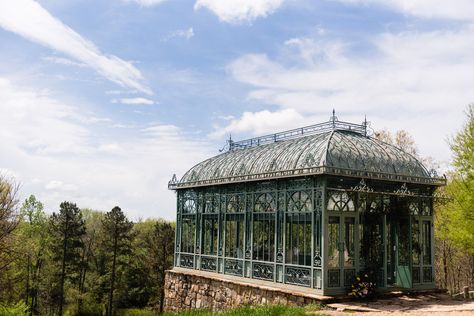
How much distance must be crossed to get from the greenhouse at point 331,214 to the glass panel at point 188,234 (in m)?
3.11

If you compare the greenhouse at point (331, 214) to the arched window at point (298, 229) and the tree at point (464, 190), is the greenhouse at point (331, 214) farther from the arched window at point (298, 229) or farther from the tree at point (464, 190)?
the tree at point (464, 190)

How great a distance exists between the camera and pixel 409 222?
1548 centimetres

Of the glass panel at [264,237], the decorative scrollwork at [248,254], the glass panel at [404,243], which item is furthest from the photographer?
the decorative scrollwork at [248,254]

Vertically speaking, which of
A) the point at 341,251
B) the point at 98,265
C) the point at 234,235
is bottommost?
the point at 98,265

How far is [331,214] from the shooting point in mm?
14188

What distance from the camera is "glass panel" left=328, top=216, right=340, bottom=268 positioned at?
14.0 metres

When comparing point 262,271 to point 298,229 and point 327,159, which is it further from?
point 327,159

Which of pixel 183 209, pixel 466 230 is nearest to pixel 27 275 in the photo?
pixel 183 209

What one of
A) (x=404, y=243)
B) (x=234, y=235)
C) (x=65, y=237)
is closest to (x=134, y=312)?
(x=65, y=237)

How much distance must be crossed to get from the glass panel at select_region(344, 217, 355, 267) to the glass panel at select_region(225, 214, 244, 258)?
188 inches

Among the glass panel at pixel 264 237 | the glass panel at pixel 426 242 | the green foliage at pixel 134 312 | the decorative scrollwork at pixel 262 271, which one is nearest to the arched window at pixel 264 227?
the glass panel at pixel 264 237

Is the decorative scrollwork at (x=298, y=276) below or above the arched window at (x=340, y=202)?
below

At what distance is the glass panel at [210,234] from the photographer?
20.3m

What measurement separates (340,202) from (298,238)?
1846 mm
